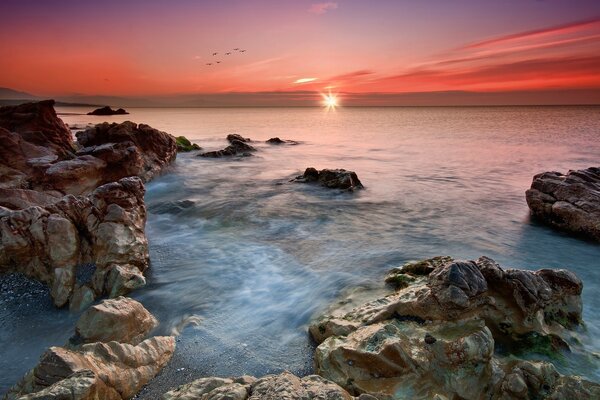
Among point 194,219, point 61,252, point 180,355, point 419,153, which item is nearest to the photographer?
point 180,355

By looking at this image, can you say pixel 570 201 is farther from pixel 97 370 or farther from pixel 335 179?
pixel 97 370

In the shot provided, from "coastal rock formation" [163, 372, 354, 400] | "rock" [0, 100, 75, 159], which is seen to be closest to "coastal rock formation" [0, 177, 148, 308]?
"coastal rock formation" [163, 372, 354, 400]

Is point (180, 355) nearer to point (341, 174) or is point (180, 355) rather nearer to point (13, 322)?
point (13, 322)

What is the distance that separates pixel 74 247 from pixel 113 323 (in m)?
2.54

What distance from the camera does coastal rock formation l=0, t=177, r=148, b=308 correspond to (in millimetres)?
6367

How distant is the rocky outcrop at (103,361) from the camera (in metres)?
3.33

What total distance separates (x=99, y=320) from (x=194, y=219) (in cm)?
729

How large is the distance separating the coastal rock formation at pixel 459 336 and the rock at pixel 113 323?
8.37ft

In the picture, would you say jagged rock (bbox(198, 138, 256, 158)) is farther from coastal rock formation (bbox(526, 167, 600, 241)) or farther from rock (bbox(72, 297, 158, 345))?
rock (bbox(72, 297, 158, 345))

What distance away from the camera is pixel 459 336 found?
14.0 feet

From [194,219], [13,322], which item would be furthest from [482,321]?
[194,219]

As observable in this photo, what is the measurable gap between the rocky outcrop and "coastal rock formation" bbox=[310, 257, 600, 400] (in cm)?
211

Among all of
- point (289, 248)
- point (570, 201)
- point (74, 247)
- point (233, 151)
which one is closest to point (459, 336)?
point (289, 248)

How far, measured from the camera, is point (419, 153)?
1172 inches
